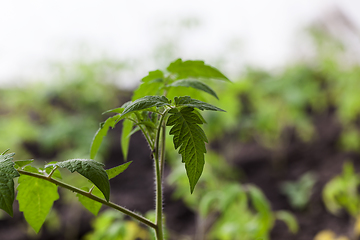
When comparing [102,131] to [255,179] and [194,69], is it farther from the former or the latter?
[255,179]

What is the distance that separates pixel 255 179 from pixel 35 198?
1.90 metres

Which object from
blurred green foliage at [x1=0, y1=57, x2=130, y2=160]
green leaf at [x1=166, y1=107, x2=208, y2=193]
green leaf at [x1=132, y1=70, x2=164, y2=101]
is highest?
blurred green foliage at [x1=0, y1=57, x2=130, y2=160]

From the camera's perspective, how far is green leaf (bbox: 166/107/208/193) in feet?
1.16

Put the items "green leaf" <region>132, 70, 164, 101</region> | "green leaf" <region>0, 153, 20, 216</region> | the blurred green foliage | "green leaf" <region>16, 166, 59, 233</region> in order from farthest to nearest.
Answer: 1. the blurred green foliage
2. "green leaf" <region>132, 70, 164, 101</region>
3. "green leaf" <region>16, 166, 59, 233</region>
4. "green leaf" <region>0, 153, 20, 216</region>

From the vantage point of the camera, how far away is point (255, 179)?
2.12 meters

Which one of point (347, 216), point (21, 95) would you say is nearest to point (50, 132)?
point (21, 95)

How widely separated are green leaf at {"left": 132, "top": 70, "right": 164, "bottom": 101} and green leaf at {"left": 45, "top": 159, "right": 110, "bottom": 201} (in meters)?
0.22

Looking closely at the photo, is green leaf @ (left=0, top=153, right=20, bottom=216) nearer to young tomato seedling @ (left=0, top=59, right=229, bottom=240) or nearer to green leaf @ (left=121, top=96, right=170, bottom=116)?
young tomato seedling @ (left=0, top=59, right=229, bottom=240)

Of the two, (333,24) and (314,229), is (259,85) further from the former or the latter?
(333,24)

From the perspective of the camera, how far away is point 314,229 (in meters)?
1.53

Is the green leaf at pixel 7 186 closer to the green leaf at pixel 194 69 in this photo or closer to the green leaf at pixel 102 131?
the green leaf at pixel 102 131

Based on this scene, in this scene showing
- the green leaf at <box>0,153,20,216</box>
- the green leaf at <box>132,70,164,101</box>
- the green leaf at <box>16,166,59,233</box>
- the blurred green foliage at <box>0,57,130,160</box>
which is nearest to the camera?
the green leaf at <box>0,153,20,216</box>

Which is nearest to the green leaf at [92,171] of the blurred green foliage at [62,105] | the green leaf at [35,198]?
the green leaf at [35,198]

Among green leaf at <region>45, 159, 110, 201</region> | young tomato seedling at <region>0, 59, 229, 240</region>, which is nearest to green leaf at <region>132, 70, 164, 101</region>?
young tomato seedling at <region>0, 59, 229, 240</region>
